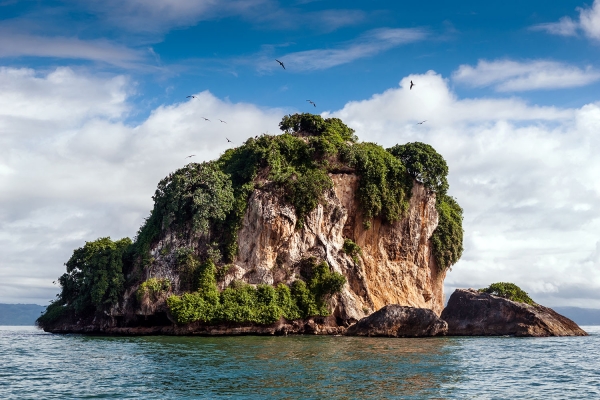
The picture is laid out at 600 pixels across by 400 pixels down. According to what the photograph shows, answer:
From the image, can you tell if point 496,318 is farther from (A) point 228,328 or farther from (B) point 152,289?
(B) point 152,289

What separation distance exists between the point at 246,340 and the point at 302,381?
1721 cm

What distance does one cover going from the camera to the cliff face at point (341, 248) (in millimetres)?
49312

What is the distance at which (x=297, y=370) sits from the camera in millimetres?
25781

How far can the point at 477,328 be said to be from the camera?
48375mm

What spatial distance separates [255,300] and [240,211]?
7.48m

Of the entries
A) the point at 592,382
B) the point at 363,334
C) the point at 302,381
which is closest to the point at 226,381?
the point at 302,381

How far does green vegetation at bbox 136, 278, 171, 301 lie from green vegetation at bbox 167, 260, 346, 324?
5.47 ft

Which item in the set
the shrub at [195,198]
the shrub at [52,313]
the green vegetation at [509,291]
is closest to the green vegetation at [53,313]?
the shrub at [52,313]

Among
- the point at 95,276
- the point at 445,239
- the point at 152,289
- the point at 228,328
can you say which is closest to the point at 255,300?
the point at 228,328

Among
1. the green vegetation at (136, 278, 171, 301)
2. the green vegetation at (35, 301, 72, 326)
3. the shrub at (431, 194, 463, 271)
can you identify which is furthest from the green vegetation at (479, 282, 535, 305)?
the green vegetation at (35, 301, 72, 326)

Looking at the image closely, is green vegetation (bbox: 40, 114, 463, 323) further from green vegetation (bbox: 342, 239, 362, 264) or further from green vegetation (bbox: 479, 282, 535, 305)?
green vegetation (bbox: 479, 282, 535, 305)

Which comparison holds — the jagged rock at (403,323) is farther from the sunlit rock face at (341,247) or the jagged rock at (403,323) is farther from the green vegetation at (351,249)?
the green vegetation at (351,249)

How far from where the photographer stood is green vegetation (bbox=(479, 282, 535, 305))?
5716 centimetres

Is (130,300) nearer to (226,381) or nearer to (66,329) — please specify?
(66,329)
